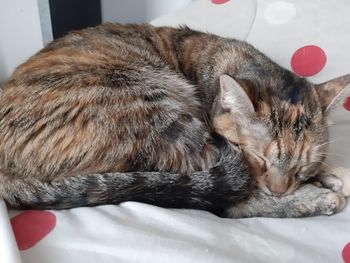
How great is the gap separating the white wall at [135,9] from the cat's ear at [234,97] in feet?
5.18

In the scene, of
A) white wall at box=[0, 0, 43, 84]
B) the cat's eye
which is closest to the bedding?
the cat's eye

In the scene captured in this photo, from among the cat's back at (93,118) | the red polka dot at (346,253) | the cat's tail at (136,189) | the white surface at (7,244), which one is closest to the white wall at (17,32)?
the cat's back at (93,118)

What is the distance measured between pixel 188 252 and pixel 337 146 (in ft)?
2.25

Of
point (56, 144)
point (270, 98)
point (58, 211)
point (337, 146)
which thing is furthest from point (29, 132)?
point (337, 146)

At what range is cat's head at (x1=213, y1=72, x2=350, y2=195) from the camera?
1.16m

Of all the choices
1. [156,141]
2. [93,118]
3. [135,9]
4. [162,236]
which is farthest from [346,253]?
[135,9]

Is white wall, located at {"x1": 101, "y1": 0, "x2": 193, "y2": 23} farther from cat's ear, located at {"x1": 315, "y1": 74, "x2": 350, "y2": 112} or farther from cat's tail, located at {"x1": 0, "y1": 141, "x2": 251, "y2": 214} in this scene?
cat's tail, located at {"x1": 0, "y1": 141, "x2": 251, "y2": 214}

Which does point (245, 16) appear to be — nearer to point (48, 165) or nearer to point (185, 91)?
point (185, 91)

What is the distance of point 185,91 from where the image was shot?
4.56ft

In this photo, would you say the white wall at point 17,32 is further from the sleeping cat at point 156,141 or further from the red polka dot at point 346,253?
the red polka dot at point 346,253

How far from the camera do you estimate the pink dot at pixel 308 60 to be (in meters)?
1.65

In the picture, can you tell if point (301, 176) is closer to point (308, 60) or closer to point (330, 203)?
point (330, 203)

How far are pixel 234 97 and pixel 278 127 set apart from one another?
134 millimetres

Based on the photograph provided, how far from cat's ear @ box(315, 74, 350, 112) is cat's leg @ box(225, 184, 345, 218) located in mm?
236
